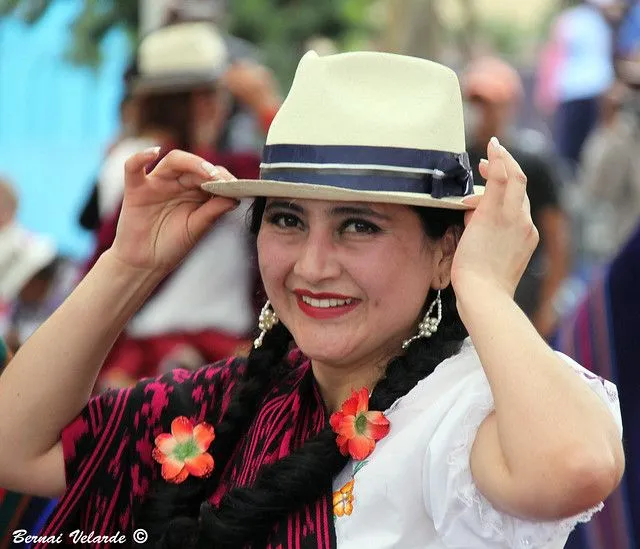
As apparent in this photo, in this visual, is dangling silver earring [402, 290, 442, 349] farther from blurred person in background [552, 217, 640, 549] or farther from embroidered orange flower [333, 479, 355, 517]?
blurred person in background [552, 217, 640, 549]

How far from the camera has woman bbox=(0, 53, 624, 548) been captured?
84.9 inches

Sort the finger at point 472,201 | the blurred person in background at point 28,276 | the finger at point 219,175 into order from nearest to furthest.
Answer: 1. the finger at point 472,201
2. the finger at point 219,175
3. the blurred person in background at point 28,276

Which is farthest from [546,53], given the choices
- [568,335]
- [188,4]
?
[568,335]

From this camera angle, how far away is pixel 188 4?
21.5ft

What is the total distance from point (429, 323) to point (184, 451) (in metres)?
0.57

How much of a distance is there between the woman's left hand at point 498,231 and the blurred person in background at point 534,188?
3986 millimetres

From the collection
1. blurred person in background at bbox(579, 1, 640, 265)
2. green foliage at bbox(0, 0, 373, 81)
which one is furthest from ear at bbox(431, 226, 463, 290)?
green foliage at bbox(0, 0, 373, 81)

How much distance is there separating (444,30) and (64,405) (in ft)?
20.4

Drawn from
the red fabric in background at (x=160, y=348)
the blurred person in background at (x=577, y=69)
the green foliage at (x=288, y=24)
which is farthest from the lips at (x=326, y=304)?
the green foliage at (x=288, y=24)

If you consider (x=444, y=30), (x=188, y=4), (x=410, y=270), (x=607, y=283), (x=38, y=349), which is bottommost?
(x=444, y=30)

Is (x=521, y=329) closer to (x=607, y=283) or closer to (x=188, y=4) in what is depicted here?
(x=607, y=283)

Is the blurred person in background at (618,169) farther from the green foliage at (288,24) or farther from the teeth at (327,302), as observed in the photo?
the teeth at (327,302)

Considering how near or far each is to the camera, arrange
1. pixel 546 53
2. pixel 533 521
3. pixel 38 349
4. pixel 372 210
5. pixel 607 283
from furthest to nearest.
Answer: pixel 546 53 < pixel 607 283 < pixel 38 349 < pixel 372 210 < pixel 533 521

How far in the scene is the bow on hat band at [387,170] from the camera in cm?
239
